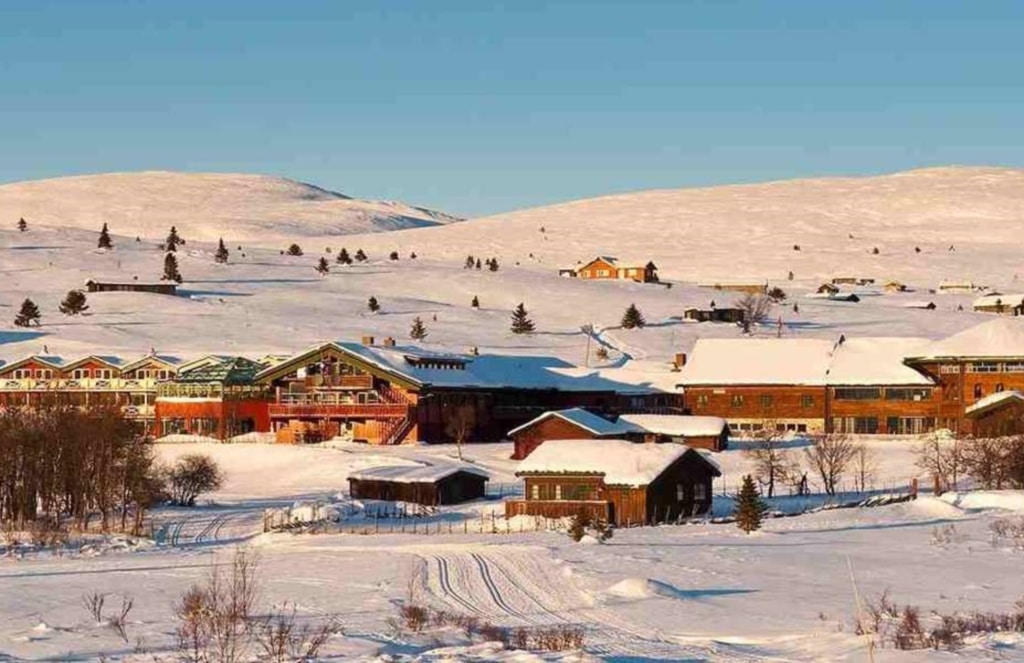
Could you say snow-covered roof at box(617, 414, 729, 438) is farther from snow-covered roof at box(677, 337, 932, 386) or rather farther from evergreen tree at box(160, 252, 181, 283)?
evergreen tree at box(160, 252, 181, 283)

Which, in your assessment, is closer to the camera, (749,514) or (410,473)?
(749,514)

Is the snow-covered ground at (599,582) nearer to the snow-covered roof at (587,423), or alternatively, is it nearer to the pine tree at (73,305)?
the snow-covered roof at (587,423)

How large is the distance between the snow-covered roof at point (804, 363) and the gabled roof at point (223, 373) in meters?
22.4

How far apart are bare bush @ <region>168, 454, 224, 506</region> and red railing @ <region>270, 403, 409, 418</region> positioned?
1769 centimetres

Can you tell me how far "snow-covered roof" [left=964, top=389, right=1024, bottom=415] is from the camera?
2842 inches

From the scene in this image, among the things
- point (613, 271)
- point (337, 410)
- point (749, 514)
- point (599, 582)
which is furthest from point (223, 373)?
point (613, 271)

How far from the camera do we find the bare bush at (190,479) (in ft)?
182

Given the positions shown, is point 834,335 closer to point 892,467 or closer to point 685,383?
point 685,383

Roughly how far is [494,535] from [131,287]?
76.7m

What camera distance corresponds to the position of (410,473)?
56.5 metres

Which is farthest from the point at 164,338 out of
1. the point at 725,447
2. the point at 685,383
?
the point at 725,447

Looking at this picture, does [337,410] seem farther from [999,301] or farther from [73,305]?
[999,301]

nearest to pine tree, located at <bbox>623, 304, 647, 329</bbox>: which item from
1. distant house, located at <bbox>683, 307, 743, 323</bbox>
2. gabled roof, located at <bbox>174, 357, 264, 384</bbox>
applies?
distant house, located at <bbox>683, 307, 743, 323</bbox>


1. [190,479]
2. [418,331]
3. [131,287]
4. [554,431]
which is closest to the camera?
[190,479]
